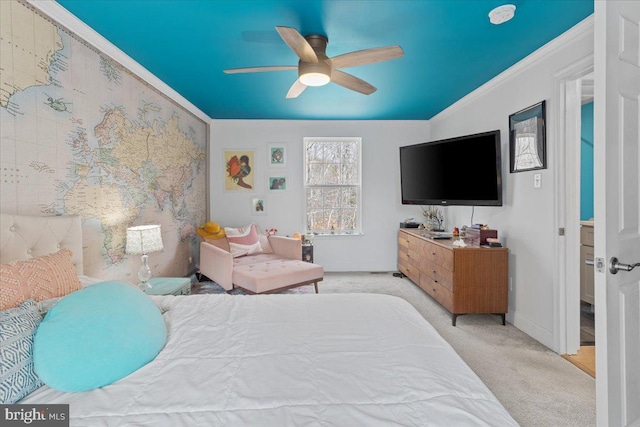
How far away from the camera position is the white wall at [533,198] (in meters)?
2.46

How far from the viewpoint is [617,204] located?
4.24ft

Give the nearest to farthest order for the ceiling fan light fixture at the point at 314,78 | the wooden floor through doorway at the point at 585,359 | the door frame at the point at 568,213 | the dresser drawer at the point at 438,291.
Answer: the wooden floor through doorway at the point at 585,359 < the ceiling fan light fixture at the point at 314,78 < the door frame at the point at 568,213 < the dresser drawer at the point at 438,291

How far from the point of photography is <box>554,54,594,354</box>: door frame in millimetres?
2438

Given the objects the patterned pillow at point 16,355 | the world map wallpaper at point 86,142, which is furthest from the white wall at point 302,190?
the patterned pillow at point 16,355

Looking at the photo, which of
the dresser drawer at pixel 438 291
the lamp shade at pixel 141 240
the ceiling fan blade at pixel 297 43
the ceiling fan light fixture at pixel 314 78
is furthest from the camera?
the dresser drawer at pixel 438 291

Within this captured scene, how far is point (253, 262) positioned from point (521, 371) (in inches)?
114

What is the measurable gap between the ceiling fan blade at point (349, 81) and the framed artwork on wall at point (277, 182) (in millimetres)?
2388

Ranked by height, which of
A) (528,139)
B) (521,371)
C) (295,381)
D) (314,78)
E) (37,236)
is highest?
(314,78)

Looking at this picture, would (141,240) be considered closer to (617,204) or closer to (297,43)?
(297,43)

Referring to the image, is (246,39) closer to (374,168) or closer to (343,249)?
(374,168)

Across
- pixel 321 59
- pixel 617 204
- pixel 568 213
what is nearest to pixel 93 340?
pixel 617 204

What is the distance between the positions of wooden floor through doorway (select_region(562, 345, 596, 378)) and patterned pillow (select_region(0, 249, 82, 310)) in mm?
3248

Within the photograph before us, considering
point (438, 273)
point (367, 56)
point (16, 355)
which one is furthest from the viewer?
point (438, 273)

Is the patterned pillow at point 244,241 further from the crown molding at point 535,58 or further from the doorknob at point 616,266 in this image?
the doorknob at point 616,266
